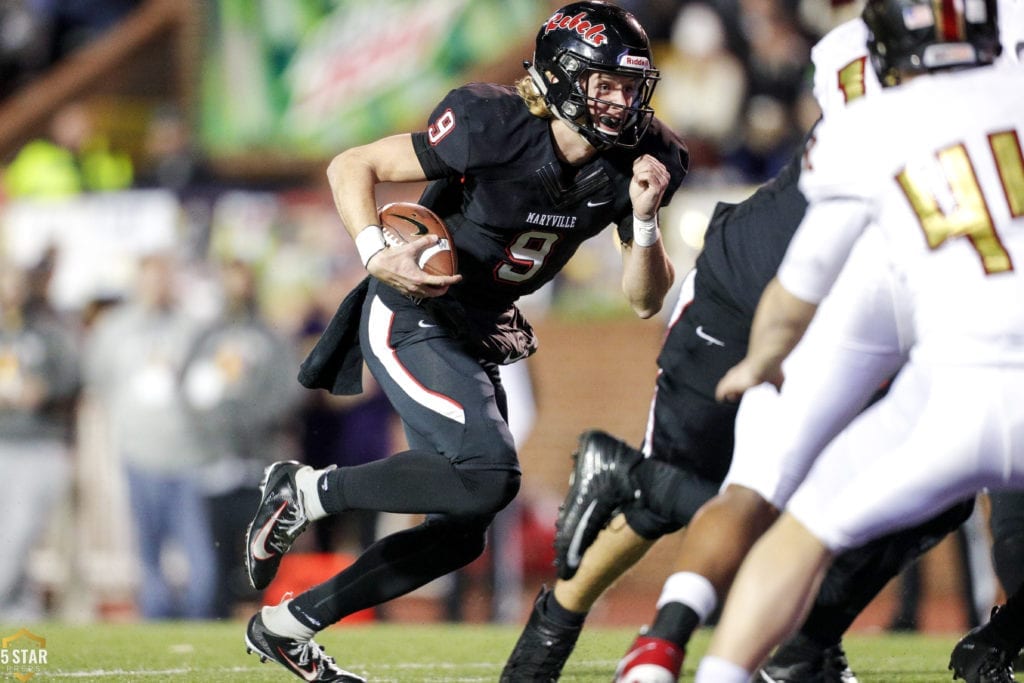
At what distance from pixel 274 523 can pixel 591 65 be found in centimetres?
158

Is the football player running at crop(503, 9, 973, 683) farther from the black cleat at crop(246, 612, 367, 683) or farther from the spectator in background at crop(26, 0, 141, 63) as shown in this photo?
the spectator in background at crop(26, 0, 141, 63)

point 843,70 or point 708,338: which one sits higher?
point 843,70

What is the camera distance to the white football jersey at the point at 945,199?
281cm

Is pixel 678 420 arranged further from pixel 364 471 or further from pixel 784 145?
pixel 784 145

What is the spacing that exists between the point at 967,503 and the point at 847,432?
3.82 feet

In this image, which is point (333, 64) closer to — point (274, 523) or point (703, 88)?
point (703, 88)

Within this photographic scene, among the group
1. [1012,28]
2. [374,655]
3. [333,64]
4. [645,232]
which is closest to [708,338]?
[645,232]

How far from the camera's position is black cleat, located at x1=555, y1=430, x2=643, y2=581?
12.8 ft

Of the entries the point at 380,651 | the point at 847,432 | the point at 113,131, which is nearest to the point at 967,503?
the point at 847,432

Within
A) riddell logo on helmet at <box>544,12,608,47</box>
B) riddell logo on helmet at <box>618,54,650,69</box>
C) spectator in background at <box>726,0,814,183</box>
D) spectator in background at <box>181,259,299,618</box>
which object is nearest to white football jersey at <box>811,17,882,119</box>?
riddell logo on helmet at <box>618,54,650,69</box>

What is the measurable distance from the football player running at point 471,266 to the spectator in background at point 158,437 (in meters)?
3.72

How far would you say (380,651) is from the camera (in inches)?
214

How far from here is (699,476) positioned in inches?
159

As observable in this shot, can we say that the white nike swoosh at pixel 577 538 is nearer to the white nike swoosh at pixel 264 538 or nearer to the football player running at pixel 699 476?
the football player running at pixel 699 476
